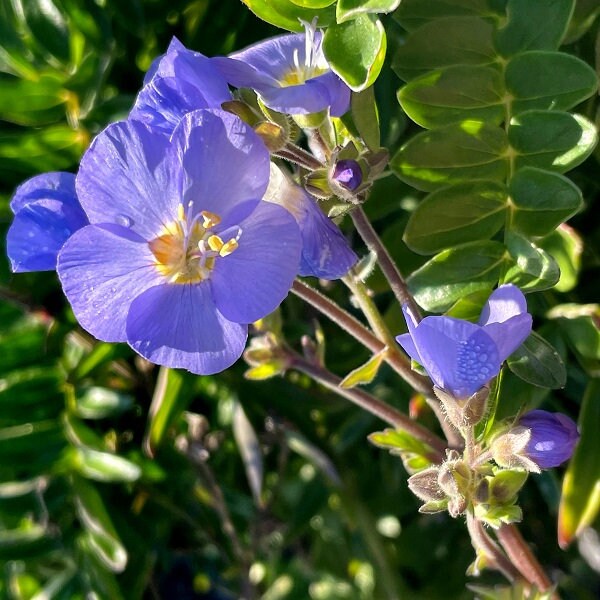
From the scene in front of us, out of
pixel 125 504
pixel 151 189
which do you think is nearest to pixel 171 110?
pixel 151 189

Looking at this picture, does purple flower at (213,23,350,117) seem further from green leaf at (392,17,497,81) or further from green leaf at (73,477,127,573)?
green leaf at (73,477,127,573)

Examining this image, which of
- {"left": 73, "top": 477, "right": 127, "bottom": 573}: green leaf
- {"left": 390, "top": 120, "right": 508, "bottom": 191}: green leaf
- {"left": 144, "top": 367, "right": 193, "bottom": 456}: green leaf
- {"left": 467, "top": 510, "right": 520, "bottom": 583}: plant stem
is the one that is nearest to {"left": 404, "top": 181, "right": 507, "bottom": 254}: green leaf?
{"left": 390, "top": 120, "right": 508, "bottom": 191}: green leaf

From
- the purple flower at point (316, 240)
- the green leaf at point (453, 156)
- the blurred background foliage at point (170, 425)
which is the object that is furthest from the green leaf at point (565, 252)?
the purple flower at point (316, 240)

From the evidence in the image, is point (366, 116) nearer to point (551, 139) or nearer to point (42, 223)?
point (551, 139)

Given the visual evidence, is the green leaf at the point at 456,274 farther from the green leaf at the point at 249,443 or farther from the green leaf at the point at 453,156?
the green leaf at the point at 249,443

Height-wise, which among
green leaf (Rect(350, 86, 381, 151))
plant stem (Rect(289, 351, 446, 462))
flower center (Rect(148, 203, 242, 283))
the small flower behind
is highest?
green leaf (Rect(350, 86, 381, 151))
